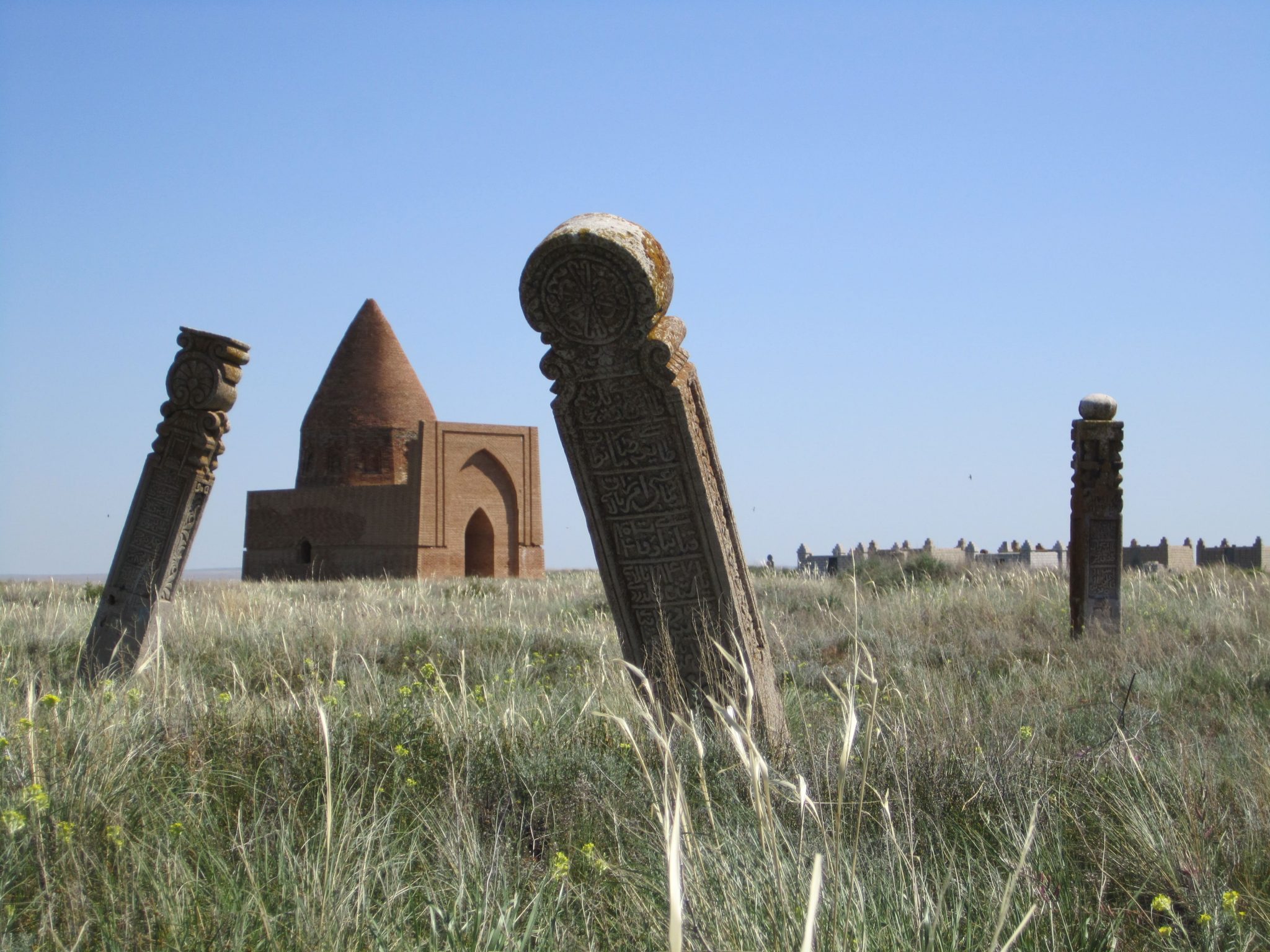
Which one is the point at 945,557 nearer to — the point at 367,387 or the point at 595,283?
the point at 367,387

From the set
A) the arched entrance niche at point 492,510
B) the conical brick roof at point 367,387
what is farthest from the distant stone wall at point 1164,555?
the conical brick roof at point 367,387

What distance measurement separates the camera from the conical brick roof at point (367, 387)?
102ft

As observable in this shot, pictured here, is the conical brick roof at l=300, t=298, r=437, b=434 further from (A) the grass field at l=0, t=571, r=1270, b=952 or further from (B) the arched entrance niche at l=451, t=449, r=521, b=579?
(A) the grass field at l=0, t=571, r=1270, b=952

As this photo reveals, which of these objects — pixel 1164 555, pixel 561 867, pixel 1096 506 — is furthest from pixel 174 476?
pixel 1164 555

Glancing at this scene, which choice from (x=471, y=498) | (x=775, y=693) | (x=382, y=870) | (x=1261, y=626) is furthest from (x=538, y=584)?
(x=382, y=870)

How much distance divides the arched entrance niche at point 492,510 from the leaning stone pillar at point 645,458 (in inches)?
1000

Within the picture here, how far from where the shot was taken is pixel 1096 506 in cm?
954

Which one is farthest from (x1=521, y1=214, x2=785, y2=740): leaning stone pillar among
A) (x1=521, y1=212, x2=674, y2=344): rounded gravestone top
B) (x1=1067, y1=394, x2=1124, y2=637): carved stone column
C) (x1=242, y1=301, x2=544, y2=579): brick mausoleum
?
(x1=242, y1=301, x2=544, y2=579): brick mausoleum

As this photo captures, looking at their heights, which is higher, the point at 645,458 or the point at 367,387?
the point at 367,387

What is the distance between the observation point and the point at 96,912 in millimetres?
2295

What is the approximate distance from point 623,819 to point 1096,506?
7.56 metres

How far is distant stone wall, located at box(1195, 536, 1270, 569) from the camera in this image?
27.0m

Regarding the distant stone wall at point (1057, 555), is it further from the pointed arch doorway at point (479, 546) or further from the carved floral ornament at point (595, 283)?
the carved floral ornament at point (595, 283)

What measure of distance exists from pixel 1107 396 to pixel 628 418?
6416 millimetres
